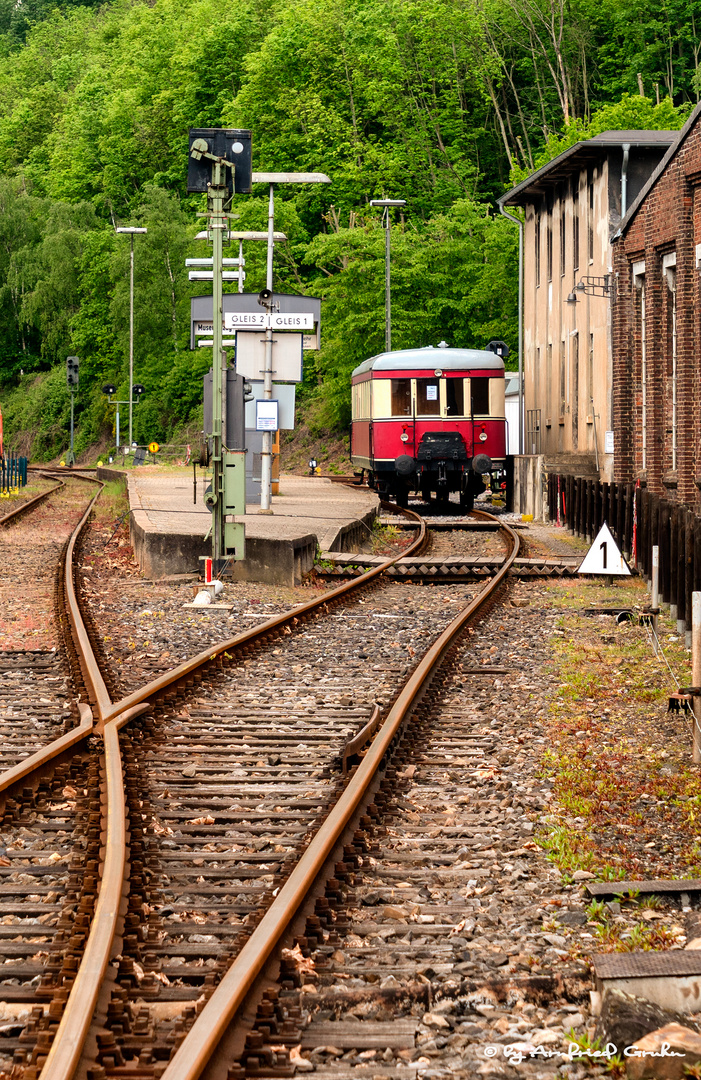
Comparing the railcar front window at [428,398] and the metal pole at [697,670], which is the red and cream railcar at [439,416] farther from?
the metal pole at [697,670]

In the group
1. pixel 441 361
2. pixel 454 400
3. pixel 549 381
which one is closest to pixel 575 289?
pixel 441 361

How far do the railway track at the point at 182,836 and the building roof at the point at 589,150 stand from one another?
20417 millimetres

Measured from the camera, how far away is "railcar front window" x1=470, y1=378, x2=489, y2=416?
103 feet

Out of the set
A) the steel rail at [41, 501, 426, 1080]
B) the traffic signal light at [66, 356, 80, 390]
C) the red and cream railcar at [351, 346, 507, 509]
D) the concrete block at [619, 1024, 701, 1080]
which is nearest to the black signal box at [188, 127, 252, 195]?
the steel rail at [41, 501, 426, 1080]

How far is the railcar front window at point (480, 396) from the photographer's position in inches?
1240

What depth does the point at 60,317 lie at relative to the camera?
84500 millimetres

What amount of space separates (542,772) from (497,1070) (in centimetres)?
372

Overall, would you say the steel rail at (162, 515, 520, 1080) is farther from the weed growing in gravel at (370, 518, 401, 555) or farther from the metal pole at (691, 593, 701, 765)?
the weed growing in gravel at (370, 518, 401, 555)

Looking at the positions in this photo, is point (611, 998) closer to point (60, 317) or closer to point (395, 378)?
point (395, 378)

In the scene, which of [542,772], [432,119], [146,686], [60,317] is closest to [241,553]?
[146,686]

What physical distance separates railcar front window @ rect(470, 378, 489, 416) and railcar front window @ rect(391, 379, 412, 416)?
1.33 meters

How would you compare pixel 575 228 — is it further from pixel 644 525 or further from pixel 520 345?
pixel 644 525

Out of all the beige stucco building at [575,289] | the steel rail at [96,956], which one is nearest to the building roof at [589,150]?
the beige stucco building at [575,289]

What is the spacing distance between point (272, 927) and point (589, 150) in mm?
29745
